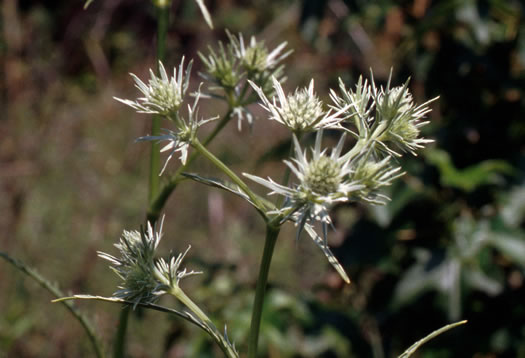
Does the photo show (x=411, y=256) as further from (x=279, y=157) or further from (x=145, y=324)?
(x=145, y=324)

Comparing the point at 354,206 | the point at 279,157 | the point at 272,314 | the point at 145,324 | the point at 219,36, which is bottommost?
→ the point at 145,324

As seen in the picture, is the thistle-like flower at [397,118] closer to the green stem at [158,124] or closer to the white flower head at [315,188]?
the white flower head at [315,188]

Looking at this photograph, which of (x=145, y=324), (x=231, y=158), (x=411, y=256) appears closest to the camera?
(x=411, y=256)

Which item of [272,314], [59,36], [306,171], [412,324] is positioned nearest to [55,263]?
[272,314]

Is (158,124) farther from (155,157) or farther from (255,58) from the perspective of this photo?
(255,58)

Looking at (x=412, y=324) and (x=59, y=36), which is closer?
(x=412, y=324)

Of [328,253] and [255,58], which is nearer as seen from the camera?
[328,253]

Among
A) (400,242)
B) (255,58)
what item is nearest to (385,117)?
(255,58)
